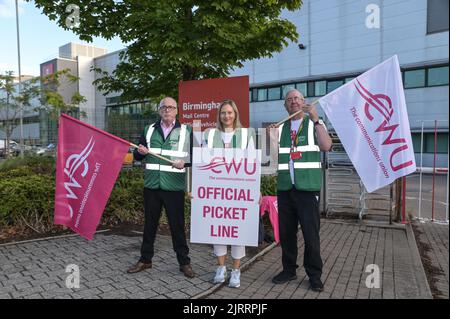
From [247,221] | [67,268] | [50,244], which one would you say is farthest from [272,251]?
[50,244]

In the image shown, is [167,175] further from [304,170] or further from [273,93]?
[273,93]

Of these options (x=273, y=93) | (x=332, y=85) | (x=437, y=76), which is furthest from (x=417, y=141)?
(x=273, y=93)

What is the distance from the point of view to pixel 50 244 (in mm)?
5871

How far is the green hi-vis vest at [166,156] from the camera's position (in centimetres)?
445

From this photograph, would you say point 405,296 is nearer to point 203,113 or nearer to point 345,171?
point 203,113

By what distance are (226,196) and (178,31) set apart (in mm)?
3504

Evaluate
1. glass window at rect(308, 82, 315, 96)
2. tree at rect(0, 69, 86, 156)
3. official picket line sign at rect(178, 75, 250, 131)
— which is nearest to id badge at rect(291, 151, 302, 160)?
official picket line sign at rect(178, 75, 250, 131)

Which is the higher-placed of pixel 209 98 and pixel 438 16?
pixel 438 16

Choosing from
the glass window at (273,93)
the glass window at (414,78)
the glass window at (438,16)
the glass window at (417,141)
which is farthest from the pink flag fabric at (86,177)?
the glass window at (273,93)

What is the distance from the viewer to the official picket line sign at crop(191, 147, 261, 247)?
420 centimetres

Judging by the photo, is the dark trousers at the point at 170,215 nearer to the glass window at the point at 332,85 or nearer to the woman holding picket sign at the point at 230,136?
the woman holding picket sign at the point at 230,136

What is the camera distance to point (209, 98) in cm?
671
